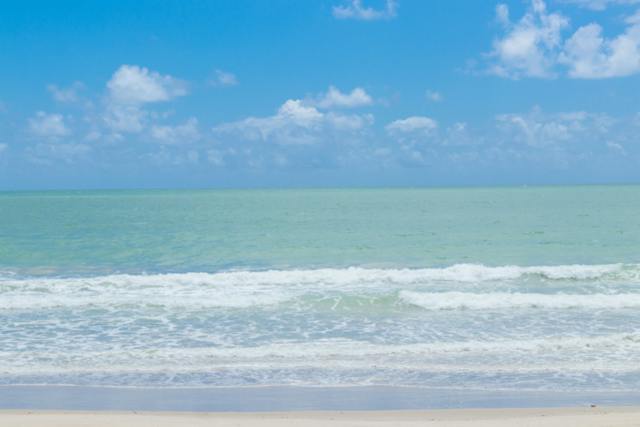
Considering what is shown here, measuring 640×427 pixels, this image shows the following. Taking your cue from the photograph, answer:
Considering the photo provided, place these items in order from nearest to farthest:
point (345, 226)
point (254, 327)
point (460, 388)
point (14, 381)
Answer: point (460, 388) → point (14, 381) → point (254, 327) → point (345, 226)

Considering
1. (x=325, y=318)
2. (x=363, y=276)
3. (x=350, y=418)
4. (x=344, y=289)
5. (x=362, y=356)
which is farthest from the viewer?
(x=363, y=276)

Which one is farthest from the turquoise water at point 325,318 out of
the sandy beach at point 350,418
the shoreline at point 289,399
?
the sandy beach at point 350,418

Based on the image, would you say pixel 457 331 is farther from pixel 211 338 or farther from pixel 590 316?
pixel 211 338

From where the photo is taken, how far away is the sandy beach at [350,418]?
960 centimetres

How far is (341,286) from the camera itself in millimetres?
23875

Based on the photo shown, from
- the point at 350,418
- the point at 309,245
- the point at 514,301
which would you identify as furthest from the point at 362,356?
the point at 309,245

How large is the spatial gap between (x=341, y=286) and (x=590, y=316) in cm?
874

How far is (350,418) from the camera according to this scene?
33.1ft

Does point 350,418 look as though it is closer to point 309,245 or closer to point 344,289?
point 344,289

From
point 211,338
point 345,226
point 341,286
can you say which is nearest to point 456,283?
point 341,286

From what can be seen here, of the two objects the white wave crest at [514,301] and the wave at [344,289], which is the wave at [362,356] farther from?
the wave at [344,289]

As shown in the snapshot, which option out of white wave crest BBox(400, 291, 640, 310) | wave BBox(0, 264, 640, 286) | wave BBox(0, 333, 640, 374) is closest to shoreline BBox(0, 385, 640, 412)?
wave BBox(0, 333, 640, 374)

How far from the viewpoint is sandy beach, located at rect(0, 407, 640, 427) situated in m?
9.60

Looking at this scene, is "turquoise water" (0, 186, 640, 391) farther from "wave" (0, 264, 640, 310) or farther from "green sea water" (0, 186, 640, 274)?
"green sea water" (0, 186, 640, 274)
